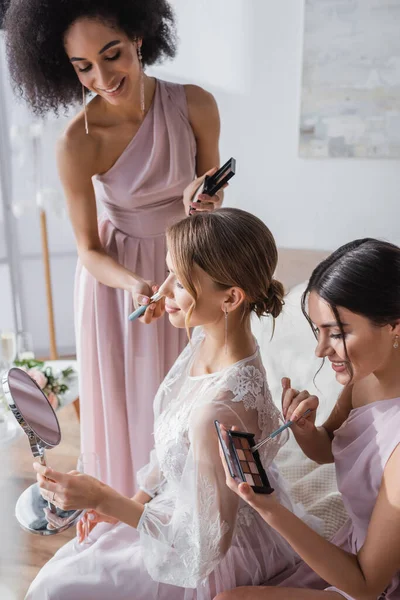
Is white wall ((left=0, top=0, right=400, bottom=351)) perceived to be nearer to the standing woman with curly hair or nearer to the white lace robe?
the standing woman with curly hair

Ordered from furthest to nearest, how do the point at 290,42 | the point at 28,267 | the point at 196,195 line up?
the point at 28,267, the point at 290,42, the point at 196,195

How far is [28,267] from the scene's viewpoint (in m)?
3.53

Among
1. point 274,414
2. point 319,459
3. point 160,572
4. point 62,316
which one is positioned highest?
point 274,414

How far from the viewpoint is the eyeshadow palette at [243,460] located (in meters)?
0.99

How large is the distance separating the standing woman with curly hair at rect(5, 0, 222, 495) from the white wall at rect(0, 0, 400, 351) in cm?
93

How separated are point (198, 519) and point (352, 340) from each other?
429mm

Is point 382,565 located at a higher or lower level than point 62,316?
higher

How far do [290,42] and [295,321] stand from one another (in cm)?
120

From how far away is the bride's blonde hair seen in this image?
47.9 inches

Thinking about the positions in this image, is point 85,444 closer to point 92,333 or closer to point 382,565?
point 92,333

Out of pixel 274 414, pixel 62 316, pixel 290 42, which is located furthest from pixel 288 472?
pixel 62 316

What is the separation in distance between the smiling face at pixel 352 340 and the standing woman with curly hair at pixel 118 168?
486mm

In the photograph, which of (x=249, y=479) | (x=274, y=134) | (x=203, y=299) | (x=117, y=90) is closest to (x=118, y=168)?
(x=117, y=90)

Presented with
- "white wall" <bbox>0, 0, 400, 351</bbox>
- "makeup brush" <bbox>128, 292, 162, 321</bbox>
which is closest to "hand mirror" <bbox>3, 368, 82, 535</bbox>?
"makeup brush" <bbox>128, 292, 162, 321</bbox>
